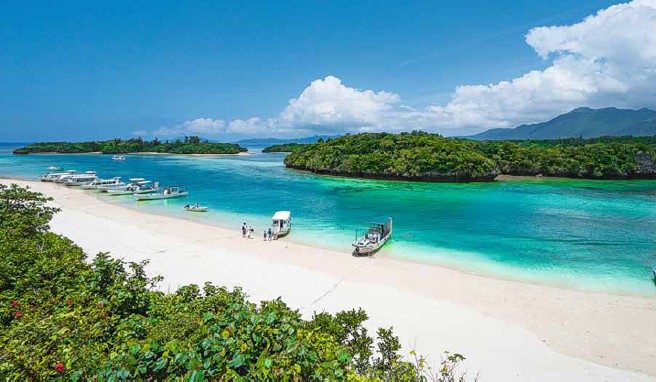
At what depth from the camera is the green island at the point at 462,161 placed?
59.7 m

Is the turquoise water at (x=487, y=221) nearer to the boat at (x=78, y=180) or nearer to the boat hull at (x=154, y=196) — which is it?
the boat hull at (x=154, y=196)

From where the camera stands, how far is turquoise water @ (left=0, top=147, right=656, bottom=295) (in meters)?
18.3

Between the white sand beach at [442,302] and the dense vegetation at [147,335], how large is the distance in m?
5.36

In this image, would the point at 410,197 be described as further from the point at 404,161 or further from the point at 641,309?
the point at 641,309

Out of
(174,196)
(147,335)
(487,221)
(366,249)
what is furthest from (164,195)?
(147,335)

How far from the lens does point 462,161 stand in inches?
2334

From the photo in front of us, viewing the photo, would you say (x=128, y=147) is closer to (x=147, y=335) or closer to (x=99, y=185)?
(x=99, y=185)

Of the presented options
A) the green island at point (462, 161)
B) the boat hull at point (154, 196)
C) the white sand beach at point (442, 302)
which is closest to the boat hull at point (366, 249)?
the white sand beach at point (442, 302)

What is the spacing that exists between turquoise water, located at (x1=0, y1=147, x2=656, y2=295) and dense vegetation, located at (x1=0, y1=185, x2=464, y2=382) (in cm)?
1407

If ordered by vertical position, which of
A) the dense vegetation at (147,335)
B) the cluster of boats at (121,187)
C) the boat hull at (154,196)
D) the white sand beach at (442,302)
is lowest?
the white sand beach at (442,302)

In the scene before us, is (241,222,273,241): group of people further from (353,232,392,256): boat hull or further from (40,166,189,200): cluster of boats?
(40,166,189,200): cluster of boats

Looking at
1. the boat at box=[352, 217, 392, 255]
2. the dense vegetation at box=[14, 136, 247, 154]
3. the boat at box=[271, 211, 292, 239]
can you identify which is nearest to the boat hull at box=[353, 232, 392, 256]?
the boat at box=[352, 217, 392, 255]

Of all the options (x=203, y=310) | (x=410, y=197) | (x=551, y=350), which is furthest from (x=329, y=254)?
(x=410, y=197)

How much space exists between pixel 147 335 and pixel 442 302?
11.1 metres
